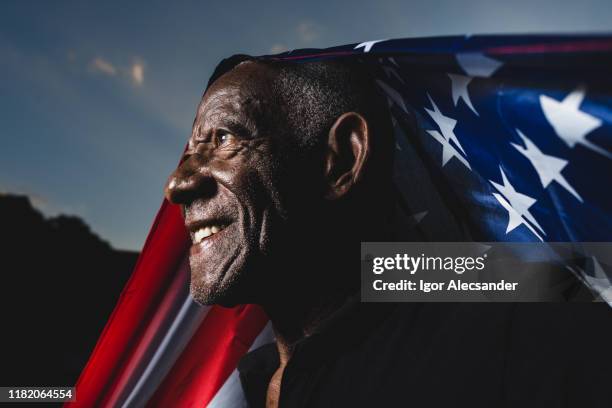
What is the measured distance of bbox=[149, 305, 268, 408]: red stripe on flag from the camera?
2.81 meters

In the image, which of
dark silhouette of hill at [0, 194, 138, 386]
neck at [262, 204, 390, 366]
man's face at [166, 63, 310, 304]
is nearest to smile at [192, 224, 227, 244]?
man's face at [166, 63, 310, 304]

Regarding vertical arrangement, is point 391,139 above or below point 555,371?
above

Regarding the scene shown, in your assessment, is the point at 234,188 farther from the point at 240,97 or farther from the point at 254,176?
the point at 240,97

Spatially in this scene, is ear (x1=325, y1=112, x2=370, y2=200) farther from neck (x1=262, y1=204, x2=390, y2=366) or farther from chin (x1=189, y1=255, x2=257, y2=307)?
chin (x1=189, y1=255, x2=257, y2=307)

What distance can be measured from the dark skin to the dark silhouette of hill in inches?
287

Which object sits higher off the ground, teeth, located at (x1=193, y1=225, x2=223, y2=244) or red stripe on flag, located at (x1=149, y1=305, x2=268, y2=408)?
teeth, located at (x1=193, y1=225, x2=223, y2=244)

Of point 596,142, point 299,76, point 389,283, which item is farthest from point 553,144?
point 299,76

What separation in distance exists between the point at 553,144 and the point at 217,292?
1.38 meters

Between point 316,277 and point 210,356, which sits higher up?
point 316,277

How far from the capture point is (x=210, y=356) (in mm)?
2885

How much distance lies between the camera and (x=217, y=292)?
6.13ft

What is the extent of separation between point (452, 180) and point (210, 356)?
1874mm

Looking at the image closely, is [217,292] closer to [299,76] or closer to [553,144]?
[299,76]

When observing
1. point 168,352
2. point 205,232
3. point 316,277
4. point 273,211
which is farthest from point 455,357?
point 168,352
